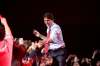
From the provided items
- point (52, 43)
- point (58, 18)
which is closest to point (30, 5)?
point (58, 18)

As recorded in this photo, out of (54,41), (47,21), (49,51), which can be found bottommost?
(49,51)

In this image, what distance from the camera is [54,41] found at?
11.9 feet

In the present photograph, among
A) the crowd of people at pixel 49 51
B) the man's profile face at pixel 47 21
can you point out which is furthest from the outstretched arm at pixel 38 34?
the man's profile face at pixel 47 21

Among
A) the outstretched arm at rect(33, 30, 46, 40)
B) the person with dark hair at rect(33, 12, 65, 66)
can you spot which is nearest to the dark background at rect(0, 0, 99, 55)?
the outstretched arm at rect(33, 30, 46, 40)

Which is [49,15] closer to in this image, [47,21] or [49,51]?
[47,21]

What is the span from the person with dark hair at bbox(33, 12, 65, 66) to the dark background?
0.51ft

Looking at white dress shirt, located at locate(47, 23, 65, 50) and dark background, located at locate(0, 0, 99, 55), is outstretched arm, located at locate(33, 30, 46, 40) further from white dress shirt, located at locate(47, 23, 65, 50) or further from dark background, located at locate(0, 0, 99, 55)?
white dress shirt, located at locate(47, 23, 65, 50)

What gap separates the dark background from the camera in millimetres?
3936

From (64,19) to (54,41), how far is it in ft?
1.56

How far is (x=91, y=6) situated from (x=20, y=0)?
0.89 metres

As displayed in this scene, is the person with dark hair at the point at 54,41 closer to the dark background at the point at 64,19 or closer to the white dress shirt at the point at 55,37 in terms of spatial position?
the white dress shirt at the point at 55,37

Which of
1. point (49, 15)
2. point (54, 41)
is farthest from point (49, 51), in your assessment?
point (49, 15)

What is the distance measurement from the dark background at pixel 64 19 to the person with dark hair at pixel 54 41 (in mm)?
156

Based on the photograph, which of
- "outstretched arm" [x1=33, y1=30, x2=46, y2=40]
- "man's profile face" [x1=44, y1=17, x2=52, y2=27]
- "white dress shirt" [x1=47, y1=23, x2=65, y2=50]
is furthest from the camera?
"outstretched arm" [x1=33, y1=30, x2=46, y2=40]
